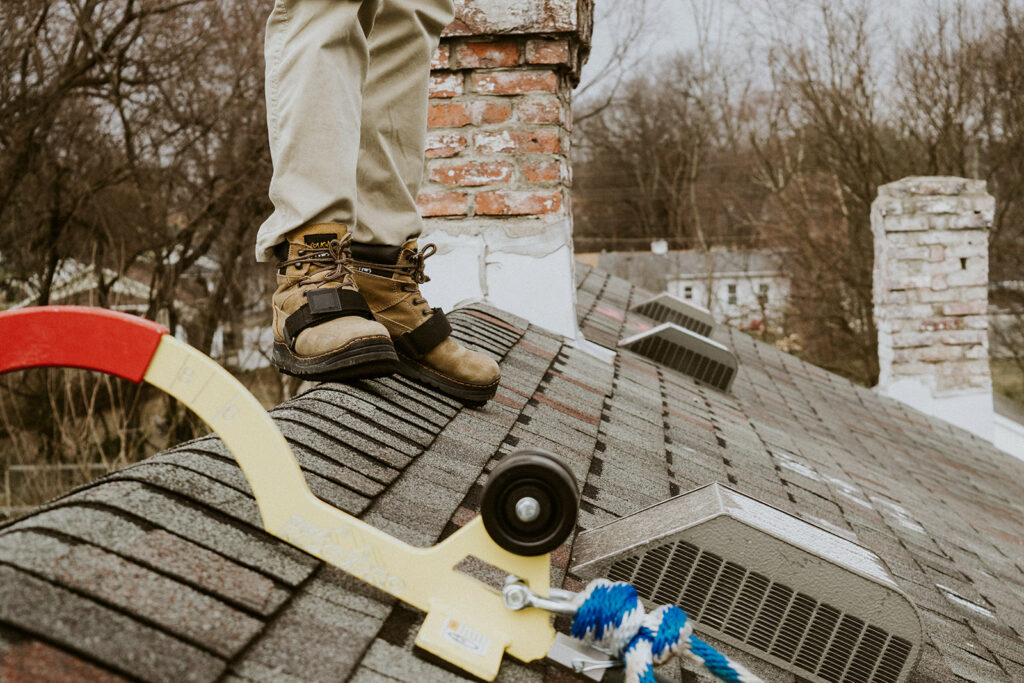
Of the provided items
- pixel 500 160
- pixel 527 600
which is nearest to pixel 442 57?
pixel 500 160

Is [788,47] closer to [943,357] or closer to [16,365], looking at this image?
[943,357]

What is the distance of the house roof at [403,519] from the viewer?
809 millimetres

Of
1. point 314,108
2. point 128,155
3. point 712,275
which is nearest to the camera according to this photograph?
point 314,108

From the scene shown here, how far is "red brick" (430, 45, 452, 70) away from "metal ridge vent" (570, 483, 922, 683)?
2183mm

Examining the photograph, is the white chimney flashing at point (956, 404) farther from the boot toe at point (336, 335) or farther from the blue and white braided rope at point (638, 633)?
the blue and white braided rope at point (638, 633)

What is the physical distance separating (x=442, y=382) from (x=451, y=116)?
1486 mm

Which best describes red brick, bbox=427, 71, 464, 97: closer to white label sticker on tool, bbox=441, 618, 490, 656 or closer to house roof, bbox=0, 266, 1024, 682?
house roof, bbox=0, 266, 1024, 682

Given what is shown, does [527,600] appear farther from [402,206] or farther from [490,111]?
[490,111]

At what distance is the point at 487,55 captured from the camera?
3068 millimetres

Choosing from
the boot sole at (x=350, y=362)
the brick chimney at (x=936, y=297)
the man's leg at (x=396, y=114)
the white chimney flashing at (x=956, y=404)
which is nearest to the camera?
the boot sole at (x=350, y=362)

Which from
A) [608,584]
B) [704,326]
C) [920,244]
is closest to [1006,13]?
[920,244]

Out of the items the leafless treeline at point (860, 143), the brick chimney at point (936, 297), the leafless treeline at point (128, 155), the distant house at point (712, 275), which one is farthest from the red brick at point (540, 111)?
the distant house at point (712, 275)

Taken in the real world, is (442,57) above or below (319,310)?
above

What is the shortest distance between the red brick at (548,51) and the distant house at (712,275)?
17891mm
